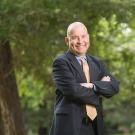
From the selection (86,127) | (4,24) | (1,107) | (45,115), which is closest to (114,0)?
(4,24)

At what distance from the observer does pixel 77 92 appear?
160 inches

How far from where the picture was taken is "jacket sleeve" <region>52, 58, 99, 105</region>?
407 centimetres

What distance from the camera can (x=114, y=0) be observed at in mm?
8070

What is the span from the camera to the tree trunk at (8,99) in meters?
8.55

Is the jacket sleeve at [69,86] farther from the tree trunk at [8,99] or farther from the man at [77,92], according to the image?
the tree trunk at [8,99]

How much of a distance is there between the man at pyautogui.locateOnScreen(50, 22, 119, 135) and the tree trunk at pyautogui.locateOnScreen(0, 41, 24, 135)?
14.1 feet

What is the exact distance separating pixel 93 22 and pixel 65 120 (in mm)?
4671

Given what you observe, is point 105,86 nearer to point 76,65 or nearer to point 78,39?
point 76,65

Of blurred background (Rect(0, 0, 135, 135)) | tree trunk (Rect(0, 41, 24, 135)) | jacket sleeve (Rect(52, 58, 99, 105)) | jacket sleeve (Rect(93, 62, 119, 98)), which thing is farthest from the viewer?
tree trunk (Rect(0, 41, 24, 135))

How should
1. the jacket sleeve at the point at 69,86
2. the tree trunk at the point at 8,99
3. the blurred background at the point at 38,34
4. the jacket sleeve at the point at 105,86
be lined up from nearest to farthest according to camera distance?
the jacket sleeve at the point at 69,86 → the jacket sleeve at the point at 105,86 → the blurred background at the point at 38,34 → the tree trunk at the point at 8,99

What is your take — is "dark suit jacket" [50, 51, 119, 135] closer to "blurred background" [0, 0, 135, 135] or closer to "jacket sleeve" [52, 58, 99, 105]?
"jacket sleeve" [52, 58, 99, 105]

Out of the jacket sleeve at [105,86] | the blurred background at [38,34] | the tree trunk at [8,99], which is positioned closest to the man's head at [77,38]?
the jacket sleeve at [105,86]

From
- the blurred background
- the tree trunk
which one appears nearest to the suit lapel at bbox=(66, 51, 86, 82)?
the blurred background

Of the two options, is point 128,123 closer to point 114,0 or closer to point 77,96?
point 114,0
